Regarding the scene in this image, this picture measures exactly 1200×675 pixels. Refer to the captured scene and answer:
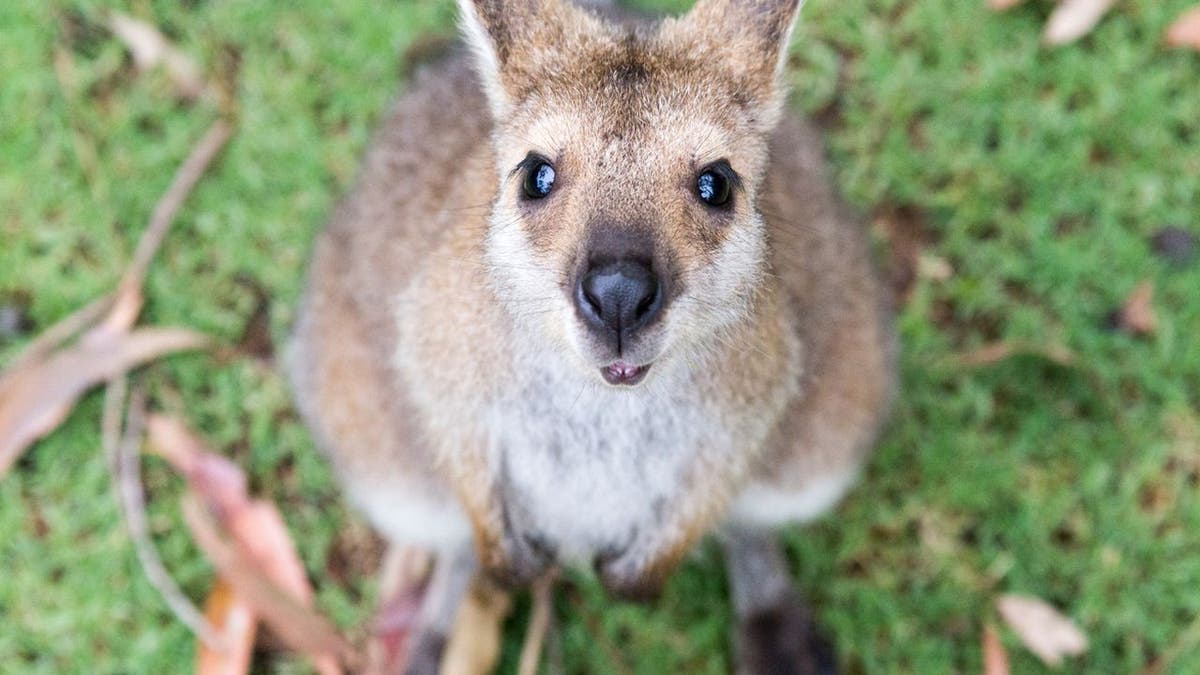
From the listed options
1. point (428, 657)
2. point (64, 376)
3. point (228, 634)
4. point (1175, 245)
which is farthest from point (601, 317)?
point (1175, 245)

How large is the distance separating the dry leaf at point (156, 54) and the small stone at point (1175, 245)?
2.57 m

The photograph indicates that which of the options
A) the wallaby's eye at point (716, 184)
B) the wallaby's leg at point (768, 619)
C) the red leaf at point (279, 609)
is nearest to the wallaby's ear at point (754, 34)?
the wallaby's eye at point (716, 184)

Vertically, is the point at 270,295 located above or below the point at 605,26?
below

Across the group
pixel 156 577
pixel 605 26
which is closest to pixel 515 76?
pixel 605 26

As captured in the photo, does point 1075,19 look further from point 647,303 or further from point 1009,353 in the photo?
point 647,303

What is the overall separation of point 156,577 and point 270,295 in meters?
0.76

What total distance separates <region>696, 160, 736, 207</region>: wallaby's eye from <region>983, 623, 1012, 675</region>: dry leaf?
5.11 ft

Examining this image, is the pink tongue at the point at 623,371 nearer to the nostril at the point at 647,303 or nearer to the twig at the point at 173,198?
the nostril at the point at 647,303

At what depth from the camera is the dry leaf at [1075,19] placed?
10.0 feet

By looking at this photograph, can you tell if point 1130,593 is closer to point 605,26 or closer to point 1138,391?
point 1138,391

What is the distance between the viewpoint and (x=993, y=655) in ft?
8.80

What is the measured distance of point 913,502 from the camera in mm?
2832

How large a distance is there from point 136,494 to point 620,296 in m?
1.75

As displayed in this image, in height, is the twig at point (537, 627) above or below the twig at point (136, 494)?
below
